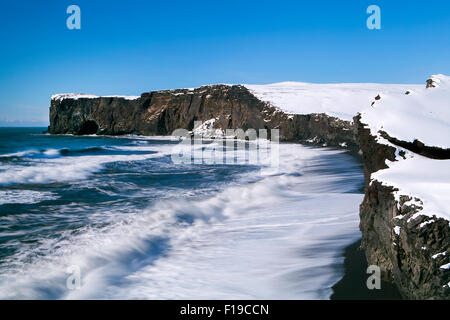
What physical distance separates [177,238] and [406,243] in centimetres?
381

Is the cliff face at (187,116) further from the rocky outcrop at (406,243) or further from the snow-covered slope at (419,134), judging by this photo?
the rocky outcrop at (406,243)

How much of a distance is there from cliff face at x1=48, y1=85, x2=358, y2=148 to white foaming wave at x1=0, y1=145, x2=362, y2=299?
20752 millimetres

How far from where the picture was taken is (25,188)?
1073cm

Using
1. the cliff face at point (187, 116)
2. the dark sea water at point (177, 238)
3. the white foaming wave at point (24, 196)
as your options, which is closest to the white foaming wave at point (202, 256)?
the dark sea water at point (177, 238)

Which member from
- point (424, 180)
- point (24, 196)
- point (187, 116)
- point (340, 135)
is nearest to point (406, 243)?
point (424, 180)

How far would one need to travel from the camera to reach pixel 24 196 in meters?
9.38

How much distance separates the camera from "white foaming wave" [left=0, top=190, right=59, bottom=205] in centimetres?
873

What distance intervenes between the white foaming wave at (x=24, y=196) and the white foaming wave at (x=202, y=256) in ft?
10.7

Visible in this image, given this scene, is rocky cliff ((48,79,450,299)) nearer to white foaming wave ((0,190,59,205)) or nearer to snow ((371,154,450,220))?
snow ((371,154,450,220))

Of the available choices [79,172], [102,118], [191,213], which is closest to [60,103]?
[102,118]

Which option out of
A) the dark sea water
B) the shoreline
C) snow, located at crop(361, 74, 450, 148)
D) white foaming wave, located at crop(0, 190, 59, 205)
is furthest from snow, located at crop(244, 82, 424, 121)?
the shoreline

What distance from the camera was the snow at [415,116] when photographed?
5070mm
